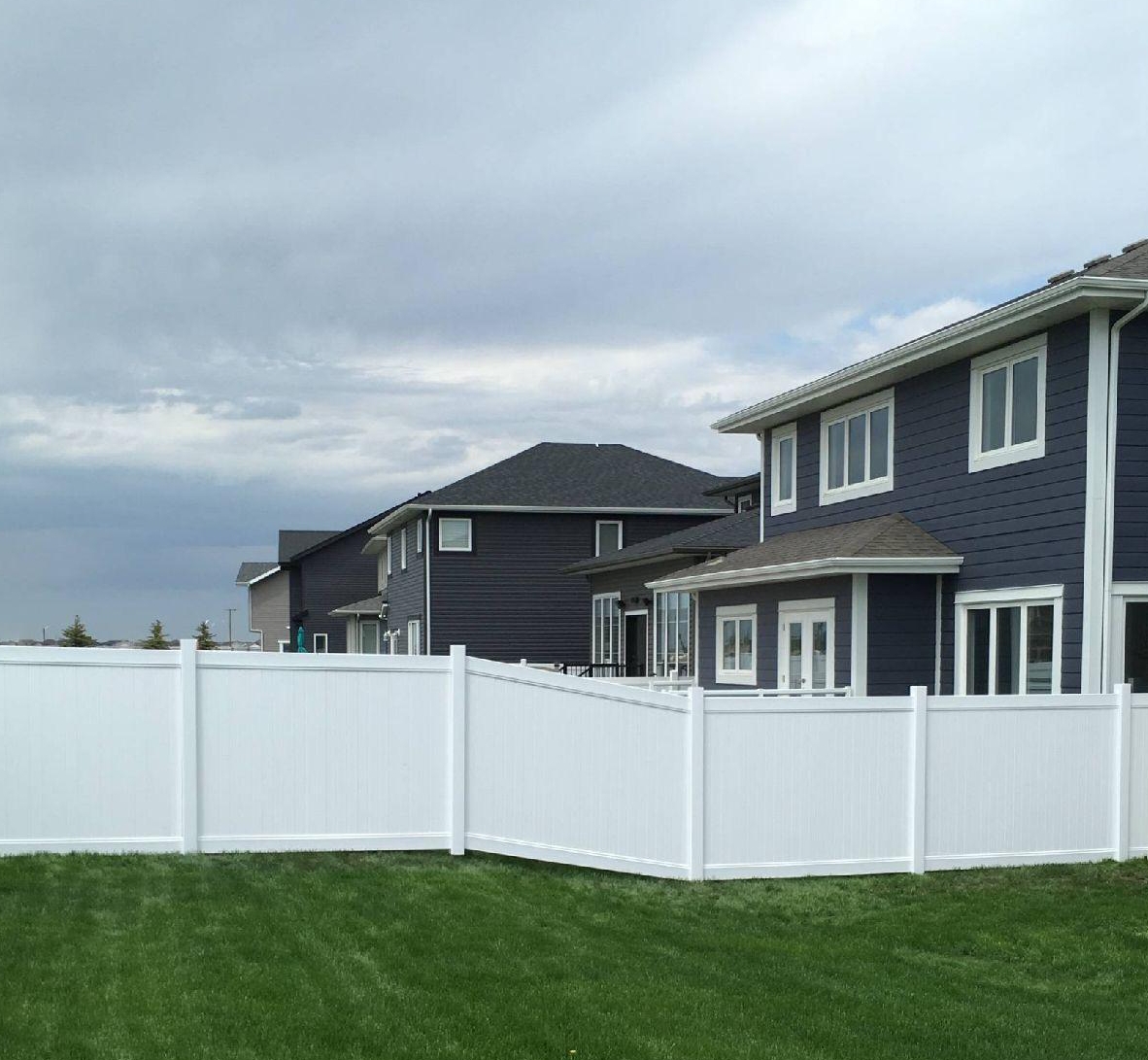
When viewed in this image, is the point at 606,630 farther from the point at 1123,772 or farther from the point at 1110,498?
the point at 1123,772

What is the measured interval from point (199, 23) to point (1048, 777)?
12.2 metres

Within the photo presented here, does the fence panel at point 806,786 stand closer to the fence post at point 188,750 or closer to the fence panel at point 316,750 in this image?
the fence panel at point 316,750

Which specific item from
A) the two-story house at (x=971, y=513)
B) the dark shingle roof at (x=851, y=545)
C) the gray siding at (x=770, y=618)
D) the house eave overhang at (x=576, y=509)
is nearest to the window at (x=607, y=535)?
the house eave overhang at (x=576, y=509)

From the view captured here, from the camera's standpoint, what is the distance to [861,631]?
16.4 meters

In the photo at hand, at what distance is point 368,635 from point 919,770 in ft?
152

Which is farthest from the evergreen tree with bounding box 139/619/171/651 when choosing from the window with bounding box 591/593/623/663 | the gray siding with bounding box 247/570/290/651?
the window with bounding box 591/593/623/663

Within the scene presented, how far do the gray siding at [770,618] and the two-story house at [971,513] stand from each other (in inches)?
1.7

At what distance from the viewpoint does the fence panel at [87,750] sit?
10211 millimetres

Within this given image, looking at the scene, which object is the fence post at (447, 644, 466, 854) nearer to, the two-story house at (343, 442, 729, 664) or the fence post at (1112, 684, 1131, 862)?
the fence post at (1112, 684, 1131, 862)

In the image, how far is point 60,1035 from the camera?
596 cm

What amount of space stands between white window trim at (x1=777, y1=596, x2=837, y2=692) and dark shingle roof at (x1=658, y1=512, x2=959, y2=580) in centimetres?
70

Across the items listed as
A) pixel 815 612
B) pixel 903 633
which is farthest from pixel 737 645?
pixel 903 633

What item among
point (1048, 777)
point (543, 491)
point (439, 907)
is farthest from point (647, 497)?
point (439, 907)

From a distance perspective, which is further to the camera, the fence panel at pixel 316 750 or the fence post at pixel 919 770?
the fence post at pixel 919 770
